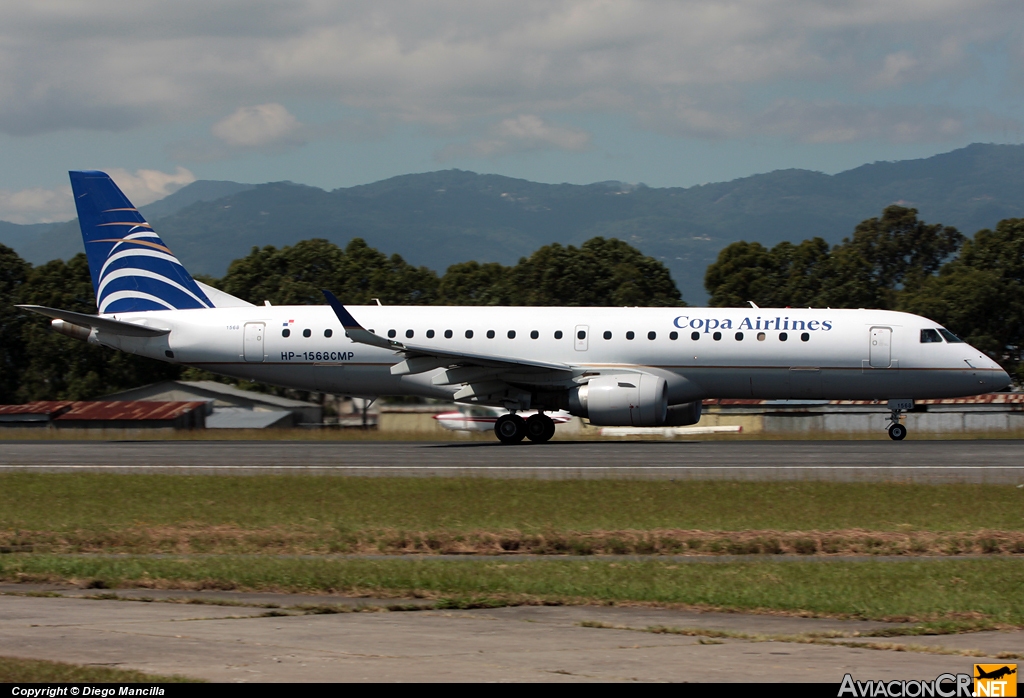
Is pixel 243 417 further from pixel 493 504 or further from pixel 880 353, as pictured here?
pixel 493 504

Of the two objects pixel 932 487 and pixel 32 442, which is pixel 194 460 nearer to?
pixel 32 442

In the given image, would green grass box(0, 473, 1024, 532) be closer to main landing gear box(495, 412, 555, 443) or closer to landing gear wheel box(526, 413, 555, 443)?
main landing gear box(495, 412, 555, 443)

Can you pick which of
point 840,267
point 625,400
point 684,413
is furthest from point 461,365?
point 840,267

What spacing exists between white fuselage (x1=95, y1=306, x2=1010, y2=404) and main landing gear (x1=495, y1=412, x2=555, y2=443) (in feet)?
5.32

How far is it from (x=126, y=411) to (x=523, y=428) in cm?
2328

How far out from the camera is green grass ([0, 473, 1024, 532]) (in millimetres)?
16422

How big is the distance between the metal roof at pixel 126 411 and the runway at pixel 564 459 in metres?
15.4

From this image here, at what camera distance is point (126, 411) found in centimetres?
4884

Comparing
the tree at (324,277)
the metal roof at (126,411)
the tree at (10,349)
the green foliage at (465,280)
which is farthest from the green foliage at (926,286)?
the tree at (10,349)

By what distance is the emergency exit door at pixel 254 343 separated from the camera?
33062 mm

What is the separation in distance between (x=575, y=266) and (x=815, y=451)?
180ft

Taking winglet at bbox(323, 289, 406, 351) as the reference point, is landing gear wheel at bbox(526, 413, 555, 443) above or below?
below

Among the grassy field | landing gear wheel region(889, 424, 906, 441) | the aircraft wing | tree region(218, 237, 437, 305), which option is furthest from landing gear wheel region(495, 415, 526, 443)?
tree region(218, 237, 437, 305)

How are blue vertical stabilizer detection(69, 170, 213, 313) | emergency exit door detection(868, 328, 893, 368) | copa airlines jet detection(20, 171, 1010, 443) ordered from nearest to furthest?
copa airlines jet detection(20, 171, 1010, 443)
emergency exit door detection(868, 328, 893, 368)
blue vertical stabilizer detection(69, 170, 213, 313)
